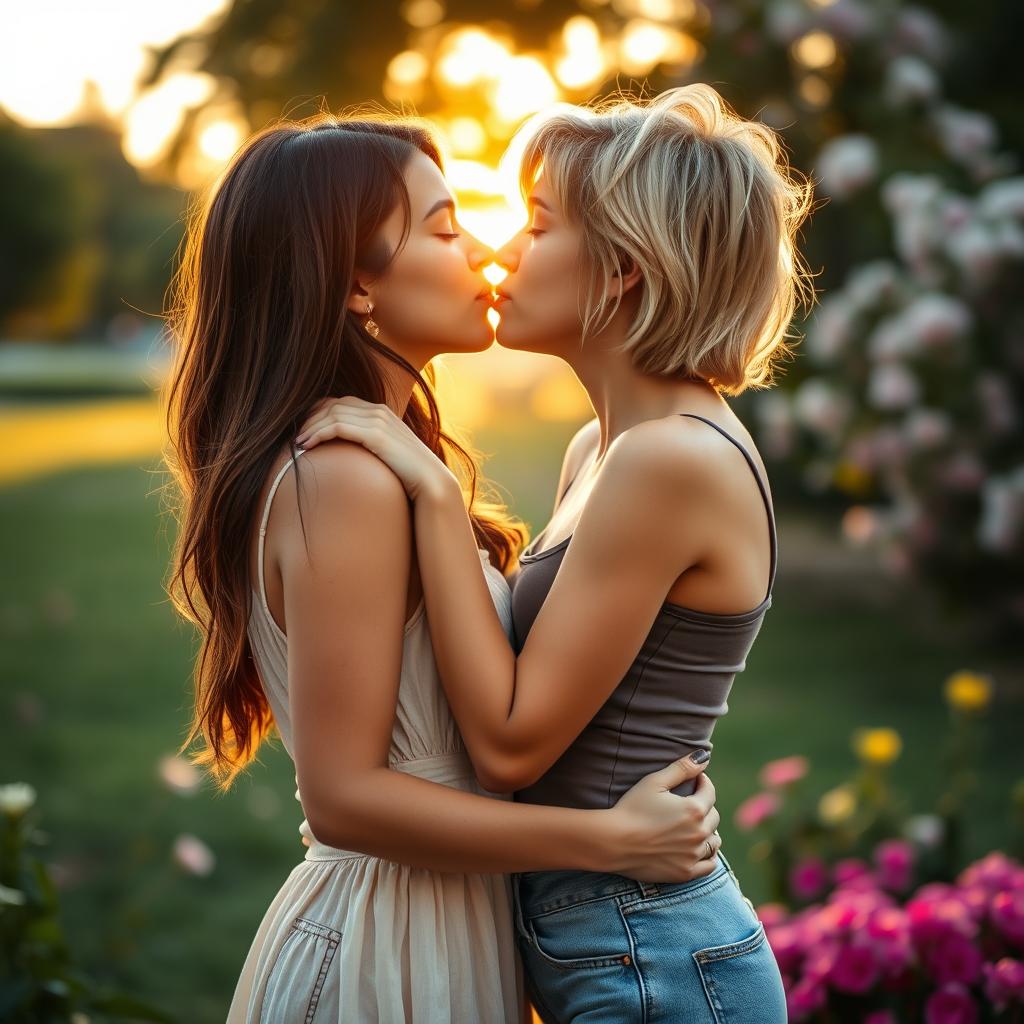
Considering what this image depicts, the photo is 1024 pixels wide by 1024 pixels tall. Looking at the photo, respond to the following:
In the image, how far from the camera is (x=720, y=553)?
2.01 m

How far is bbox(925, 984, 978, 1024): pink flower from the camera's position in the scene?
2.79 metres

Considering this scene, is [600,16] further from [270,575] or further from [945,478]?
[270,575]

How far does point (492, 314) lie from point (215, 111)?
5902 millimetres

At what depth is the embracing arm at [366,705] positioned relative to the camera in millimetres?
1916

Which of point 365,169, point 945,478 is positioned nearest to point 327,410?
point 365,169

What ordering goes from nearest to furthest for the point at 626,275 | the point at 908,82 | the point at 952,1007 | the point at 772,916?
the point at 626,275, the point at 952,1007, the point at 772,916, the point at 908,82

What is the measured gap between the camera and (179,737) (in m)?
6.96

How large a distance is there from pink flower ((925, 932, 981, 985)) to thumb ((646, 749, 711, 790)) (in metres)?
1.13

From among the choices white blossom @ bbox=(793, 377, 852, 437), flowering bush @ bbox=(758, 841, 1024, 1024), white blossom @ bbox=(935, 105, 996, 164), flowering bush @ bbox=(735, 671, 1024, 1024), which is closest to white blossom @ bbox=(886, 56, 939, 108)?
white blossom @ bbox=(935, 105, 996, 164)

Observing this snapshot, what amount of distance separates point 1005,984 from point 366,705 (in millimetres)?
1669

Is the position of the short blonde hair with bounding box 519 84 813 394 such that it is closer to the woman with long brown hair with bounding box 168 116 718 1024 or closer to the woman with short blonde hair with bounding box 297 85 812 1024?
the woman with short blonde hair with bounding box 297 85 812 1024

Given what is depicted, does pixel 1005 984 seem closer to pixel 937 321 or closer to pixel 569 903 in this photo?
pixel 569 903

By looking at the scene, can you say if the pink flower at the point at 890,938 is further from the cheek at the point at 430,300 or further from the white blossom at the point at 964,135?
the white blossom at the point at 964,135

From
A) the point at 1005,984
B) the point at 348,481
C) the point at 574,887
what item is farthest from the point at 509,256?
the point at 1005,984
